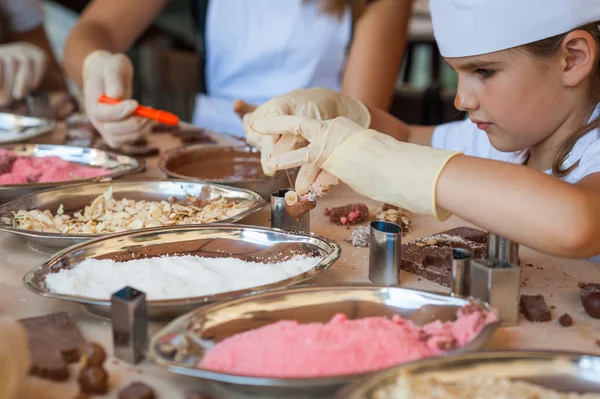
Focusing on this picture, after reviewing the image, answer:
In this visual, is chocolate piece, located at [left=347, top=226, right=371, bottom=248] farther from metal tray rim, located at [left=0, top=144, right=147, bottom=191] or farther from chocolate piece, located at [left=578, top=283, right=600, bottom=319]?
metal tray rim, located at [left=0, top=144, right=147, bottom=191]

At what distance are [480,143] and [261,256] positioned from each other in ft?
3.20

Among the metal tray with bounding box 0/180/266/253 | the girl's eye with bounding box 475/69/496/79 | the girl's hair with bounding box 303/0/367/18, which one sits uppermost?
the girl's hair with bounding box 303/0/367/18

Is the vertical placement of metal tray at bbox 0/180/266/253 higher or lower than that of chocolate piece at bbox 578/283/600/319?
higher

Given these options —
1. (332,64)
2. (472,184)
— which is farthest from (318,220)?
(332,64)

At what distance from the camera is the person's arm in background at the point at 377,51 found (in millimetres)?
2688

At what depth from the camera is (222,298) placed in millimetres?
1085

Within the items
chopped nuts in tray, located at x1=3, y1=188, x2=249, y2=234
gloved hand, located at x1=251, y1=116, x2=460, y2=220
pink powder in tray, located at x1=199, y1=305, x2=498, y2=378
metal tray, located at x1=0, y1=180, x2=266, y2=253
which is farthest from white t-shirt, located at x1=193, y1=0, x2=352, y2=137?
pink powder in tray, located at x1=199, y1=305, x2=498, y2=378

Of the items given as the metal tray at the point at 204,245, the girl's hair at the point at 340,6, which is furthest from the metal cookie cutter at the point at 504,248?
the girl's hair at the point at 340,6

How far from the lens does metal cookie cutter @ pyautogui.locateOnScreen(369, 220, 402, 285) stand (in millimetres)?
1249

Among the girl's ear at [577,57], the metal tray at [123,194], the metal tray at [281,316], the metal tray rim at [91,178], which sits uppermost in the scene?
the girl's ear at [577,57]

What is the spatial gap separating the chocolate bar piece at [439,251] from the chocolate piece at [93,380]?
26.0 inches

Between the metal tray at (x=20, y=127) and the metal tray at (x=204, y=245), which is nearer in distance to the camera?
the metal tray at (x=204, y=245)

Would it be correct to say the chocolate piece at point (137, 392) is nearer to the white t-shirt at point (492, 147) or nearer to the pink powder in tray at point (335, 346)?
the pink powder in tray at point (335, 346)

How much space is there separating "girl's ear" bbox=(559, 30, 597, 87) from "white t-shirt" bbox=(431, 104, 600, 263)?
0.13 m
